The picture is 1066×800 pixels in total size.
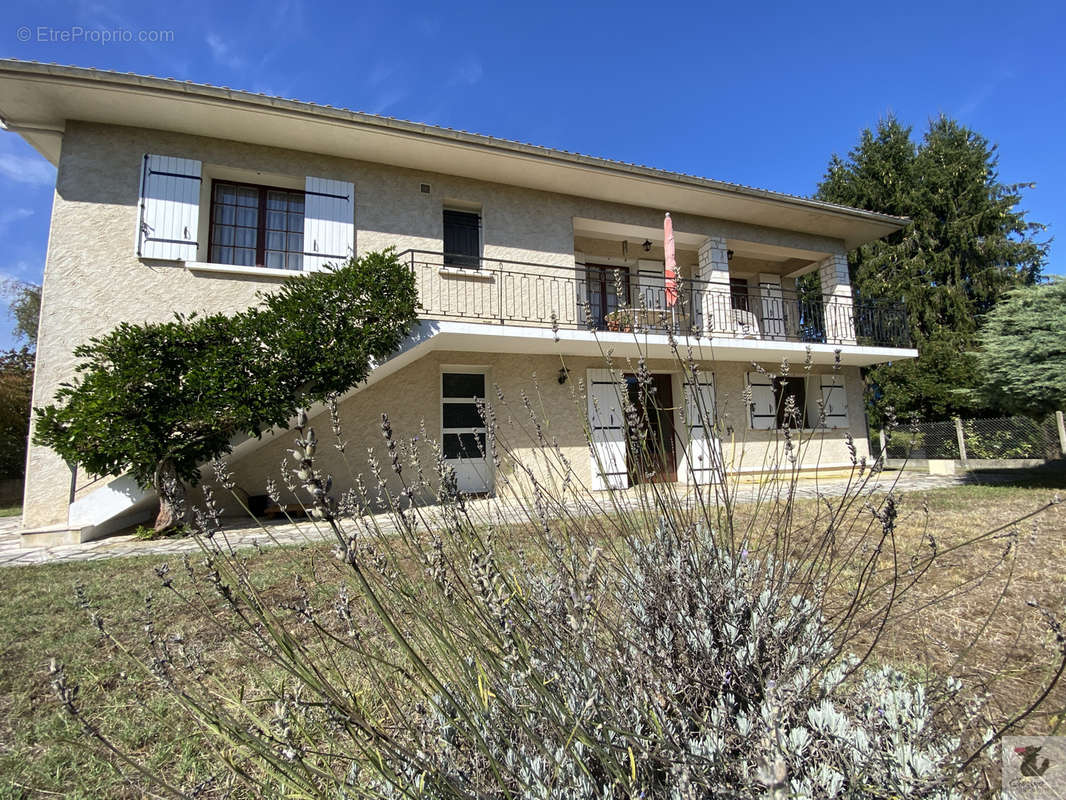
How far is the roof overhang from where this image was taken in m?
6.77

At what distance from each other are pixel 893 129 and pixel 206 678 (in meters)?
31.7

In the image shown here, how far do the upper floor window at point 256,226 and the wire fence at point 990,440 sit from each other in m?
14.9

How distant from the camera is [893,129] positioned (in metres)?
23.1

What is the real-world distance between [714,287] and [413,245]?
22.9 feet

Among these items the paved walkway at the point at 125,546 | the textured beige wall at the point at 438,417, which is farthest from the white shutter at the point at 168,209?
the paved walkway at the point at 125,546

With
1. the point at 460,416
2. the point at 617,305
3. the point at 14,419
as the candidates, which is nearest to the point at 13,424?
the point at 14,419

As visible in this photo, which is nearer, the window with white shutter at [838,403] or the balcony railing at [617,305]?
the balcony railing at [617,305]

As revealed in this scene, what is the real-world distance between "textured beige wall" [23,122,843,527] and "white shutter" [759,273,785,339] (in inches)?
298

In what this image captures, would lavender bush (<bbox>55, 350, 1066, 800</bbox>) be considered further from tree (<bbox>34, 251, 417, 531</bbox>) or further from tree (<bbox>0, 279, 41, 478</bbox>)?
tree (<bbox>0, 279, 41, 478</bbox>)

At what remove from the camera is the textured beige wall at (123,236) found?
271 inches

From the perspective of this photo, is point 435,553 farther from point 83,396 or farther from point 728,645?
point 83,396

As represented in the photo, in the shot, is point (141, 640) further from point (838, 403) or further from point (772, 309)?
point (772, 309)

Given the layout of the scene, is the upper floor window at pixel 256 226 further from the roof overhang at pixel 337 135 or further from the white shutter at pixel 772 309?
the white shutter at pixel 772 309

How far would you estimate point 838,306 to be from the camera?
39.1 ft
